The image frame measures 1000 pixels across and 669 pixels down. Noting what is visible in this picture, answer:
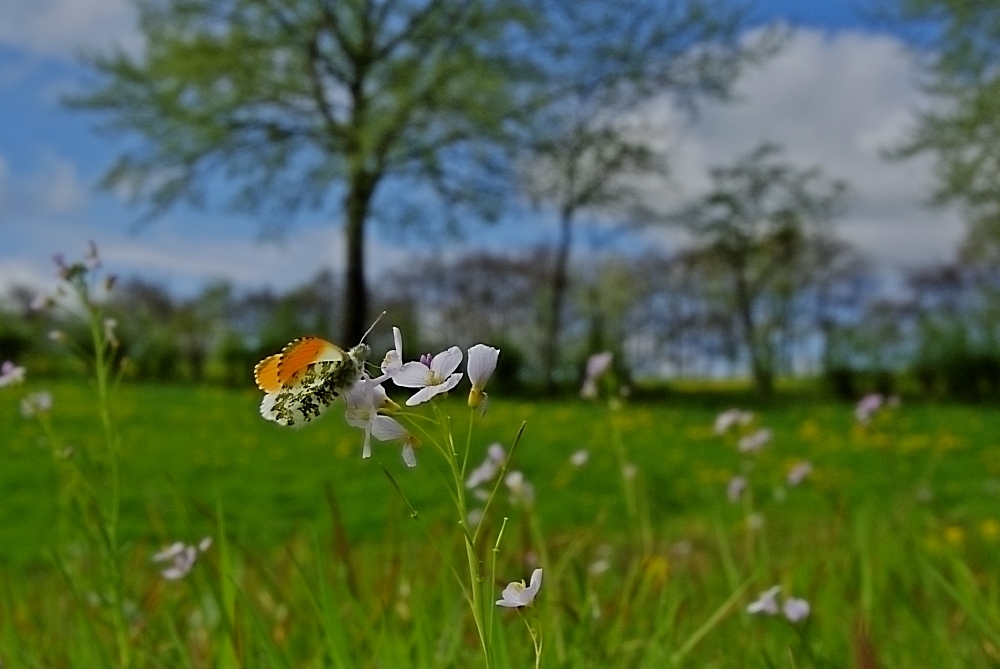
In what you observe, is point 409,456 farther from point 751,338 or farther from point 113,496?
point 751,338

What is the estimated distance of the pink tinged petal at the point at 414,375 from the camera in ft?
2.46

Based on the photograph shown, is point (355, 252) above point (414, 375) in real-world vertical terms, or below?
above

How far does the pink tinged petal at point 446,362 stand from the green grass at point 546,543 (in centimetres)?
24

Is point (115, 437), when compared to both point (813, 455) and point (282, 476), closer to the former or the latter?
point (282, 476)

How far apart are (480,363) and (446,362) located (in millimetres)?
29

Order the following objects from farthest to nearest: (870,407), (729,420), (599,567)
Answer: (870,407) → (729,420) → (599,567)

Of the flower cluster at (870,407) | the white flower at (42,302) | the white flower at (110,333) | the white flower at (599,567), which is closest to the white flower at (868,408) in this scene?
the flower cluster at (870,407)

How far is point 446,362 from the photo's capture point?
2.48 ft

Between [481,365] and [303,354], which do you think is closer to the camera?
[481,365]

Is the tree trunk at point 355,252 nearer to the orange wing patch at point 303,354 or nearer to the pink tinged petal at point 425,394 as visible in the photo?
the orange wing patch at point 303,354

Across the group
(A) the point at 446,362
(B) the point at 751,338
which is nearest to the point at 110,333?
(A) the point at 446,362

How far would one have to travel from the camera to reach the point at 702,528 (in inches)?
198

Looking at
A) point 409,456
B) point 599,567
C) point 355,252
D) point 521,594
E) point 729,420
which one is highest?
point 355,252

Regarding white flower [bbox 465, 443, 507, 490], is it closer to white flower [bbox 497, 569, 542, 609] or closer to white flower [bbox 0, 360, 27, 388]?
white flower [bbox 497, 569, 542, 609]
